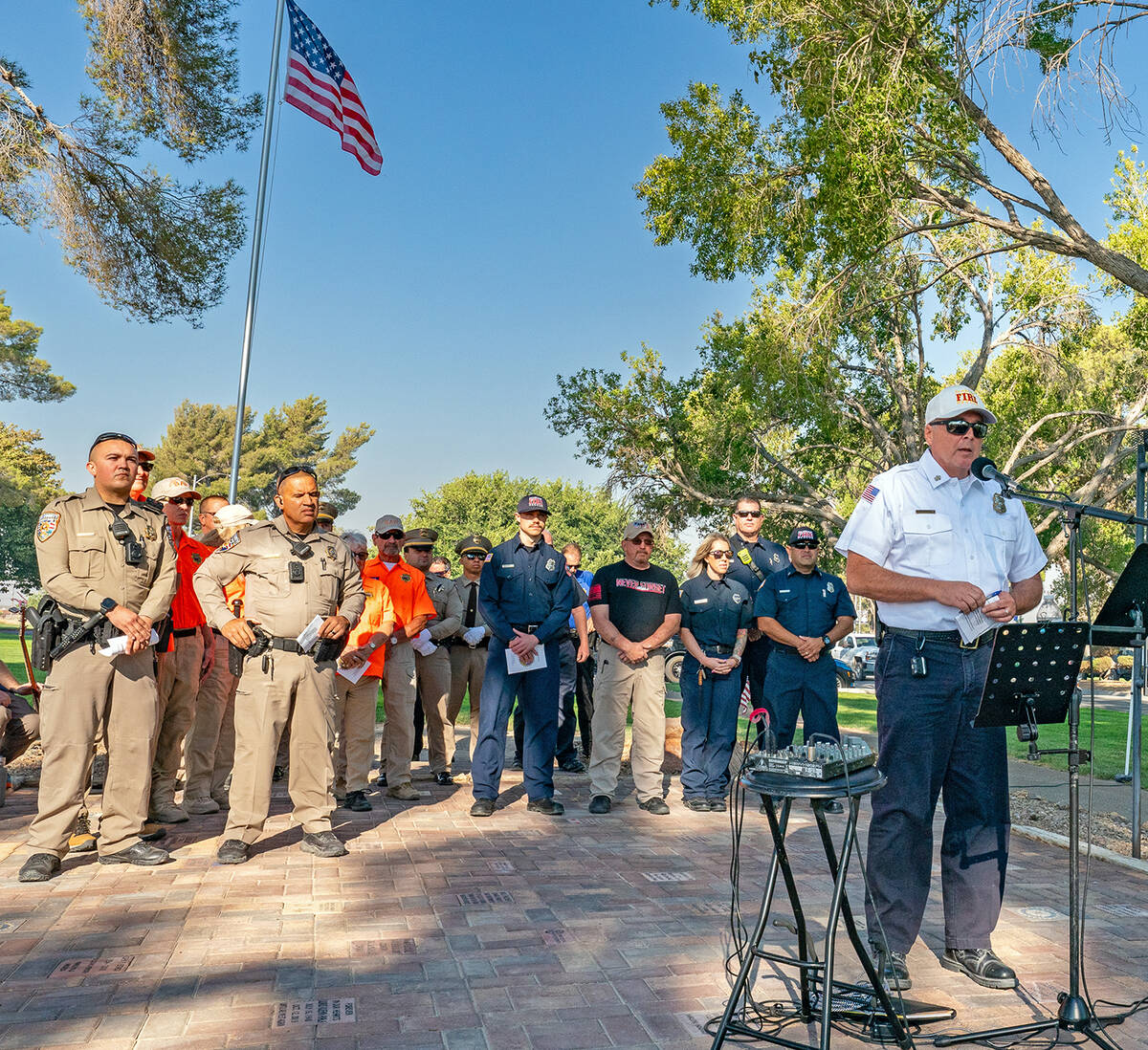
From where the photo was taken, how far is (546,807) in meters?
7.48

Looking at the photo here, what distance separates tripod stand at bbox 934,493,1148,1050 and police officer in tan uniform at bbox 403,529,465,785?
578 centimetres

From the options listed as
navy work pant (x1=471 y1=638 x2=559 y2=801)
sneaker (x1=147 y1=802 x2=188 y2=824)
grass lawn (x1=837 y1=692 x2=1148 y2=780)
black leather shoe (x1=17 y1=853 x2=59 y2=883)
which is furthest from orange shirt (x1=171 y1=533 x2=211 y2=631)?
grass lawn (x1=837 y1=692 x2=1148 y2=780)

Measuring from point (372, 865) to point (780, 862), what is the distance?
307cm

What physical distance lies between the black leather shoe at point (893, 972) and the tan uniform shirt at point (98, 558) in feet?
13.7

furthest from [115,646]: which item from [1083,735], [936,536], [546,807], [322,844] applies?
[1083,735]

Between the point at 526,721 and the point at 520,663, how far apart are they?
0.53 m

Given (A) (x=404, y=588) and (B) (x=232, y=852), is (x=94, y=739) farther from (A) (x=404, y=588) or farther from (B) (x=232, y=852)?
(A) (x=404, y=588)

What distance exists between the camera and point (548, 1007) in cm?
369

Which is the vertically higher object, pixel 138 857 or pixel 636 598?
pixel 636 598

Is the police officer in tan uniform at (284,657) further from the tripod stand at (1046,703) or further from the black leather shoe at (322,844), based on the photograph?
the tripod stand at (1046,703)

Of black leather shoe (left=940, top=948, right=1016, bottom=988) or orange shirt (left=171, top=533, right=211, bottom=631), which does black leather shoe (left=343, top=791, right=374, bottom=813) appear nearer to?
orange shirt (left=171, top=533, right=211, bottom=631)

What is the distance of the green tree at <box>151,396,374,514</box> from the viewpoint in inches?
2776

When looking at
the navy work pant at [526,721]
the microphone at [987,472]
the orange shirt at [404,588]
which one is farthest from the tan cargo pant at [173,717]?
the microphone at [987,472]

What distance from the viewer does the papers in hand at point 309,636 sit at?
19.6ft
